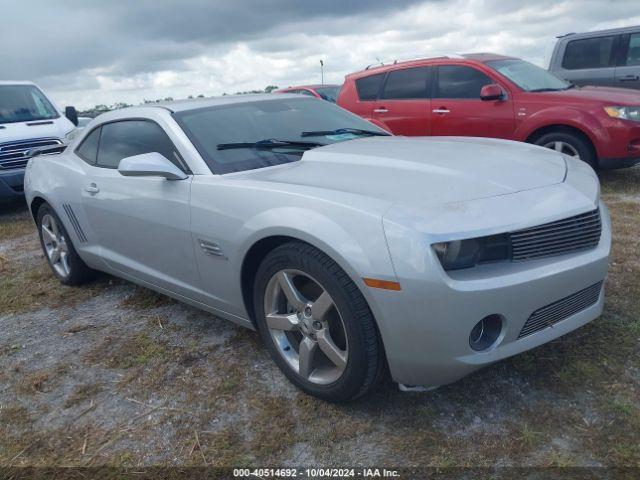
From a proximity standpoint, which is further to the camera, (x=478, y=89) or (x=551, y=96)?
(x=478, y=89)

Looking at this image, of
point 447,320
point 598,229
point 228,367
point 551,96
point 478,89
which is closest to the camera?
point 447,320

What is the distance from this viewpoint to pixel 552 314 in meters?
2.30

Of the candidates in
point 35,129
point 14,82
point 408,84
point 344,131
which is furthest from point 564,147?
point 14,82

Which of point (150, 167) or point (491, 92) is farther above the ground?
point (150, 167)

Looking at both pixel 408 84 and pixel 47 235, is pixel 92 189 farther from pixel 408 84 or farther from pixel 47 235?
pixel 408 84

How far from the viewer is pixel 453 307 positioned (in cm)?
205

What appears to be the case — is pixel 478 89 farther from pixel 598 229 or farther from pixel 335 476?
pixel 335 476

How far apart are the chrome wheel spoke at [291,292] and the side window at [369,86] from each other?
18.3 feet

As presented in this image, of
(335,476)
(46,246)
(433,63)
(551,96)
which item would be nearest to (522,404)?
(335,476)

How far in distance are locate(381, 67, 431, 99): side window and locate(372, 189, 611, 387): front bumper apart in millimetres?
5334

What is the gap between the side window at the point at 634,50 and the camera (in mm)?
8367

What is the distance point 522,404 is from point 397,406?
0.54 m

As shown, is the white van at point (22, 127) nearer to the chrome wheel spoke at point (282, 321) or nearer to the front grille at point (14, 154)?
the front grille at point (14, 154)

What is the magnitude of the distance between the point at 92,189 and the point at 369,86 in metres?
4.92
